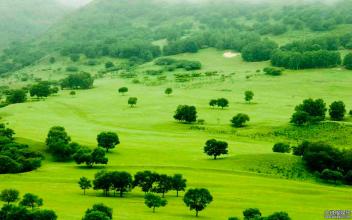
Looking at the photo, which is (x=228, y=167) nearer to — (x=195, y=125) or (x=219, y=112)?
(x=195, y=125)

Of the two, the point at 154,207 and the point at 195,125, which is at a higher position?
the point at 195,125

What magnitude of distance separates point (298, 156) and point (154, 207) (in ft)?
185

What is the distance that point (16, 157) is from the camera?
123000mm

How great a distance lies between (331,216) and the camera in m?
84.1

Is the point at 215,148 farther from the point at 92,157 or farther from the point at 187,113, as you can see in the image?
the point at 187,113

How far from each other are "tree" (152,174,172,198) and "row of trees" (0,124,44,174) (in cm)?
3440

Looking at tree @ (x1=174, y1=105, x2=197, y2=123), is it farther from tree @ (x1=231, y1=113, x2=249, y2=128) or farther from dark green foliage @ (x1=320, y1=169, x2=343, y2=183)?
dark green foliage @ (x1=320, y1=169, x2=343, y2=183)

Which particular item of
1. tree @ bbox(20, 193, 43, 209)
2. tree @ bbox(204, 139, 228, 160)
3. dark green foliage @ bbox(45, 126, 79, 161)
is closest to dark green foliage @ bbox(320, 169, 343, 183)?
tree @ bbox(204, 139, 228, 160)

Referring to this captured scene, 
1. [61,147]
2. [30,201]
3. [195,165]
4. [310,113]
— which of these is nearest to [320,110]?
[310,113]

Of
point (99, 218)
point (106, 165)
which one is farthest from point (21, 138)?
point (99, 218)

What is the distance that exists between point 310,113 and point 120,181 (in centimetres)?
9324

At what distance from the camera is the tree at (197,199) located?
84.8m

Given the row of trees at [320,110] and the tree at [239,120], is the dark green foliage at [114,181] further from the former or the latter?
the row of trees at [320,110]

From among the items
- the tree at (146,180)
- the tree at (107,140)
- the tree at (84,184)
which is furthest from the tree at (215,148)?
the tree at (84,184)
